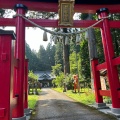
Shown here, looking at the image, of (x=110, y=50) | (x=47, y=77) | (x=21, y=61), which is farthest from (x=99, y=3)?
(x=47, y=77)

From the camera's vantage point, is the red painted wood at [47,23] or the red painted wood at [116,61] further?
the red painted wood at [47,23]

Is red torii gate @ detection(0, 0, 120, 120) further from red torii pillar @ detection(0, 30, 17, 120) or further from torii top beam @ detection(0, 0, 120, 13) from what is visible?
red torii pillar @ detection(0, 30, 17, 120)

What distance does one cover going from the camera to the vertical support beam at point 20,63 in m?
4.58

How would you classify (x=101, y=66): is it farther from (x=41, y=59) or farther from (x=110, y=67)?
(x=41, y=59)

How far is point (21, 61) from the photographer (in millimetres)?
4922

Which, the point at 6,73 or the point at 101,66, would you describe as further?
the point at 101,66

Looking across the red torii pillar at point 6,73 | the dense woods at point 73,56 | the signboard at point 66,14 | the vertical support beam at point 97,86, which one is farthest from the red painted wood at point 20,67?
the dense woods at point 73,56

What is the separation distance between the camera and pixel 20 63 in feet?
15.9

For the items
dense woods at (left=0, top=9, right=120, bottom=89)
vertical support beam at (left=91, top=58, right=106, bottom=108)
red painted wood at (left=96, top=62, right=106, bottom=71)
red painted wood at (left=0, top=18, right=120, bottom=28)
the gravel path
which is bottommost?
the gravel path

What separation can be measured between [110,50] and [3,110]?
13.6 ft

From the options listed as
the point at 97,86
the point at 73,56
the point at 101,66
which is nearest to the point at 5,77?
the point at 101,66

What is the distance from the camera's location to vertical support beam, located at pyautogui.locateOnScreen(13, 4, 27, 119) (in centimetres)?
458

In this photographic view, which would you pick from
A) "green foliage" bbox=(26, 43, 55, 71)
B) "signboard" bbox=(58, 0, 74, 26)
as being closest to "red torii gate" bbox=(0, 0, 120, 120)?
"signboard" bbox=(58, 0, 74, 26)

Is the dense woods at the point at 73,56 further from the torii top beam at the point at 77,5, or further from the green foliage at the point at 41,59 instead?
the torii top beam at the point at 77,5
